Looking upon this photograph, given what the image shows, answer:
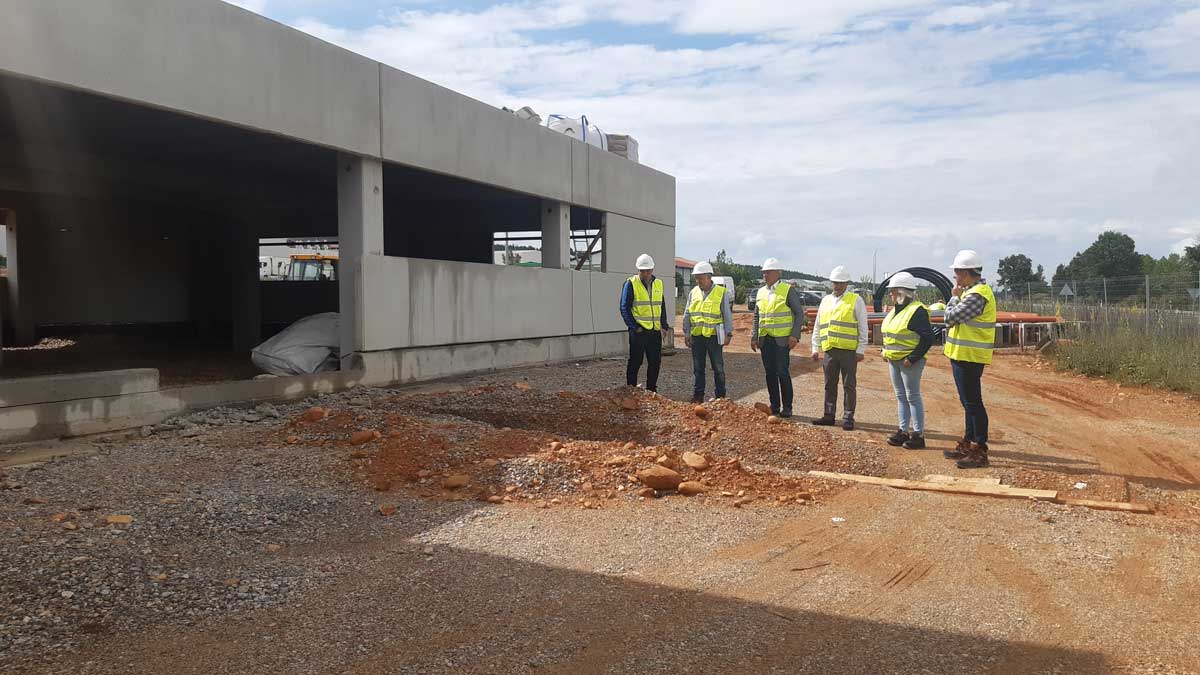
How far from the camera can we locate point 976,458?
7.64 metres

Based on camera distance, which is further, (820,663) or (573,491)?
(573,491)

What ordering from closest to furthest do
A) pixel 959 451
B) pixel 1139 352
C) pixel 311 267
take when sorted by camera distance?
pixel 959 451
pixel 1139 352
pixel 311 267

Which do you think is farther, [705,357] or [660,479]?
[705,357]

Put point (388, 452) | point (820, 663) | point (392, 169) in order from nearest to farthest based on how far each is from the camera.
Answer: point (820, 663) → point (388, 452) → point (392, 169)

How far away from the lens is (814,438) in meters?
8.60

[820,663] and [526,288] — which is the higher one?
[526,288]

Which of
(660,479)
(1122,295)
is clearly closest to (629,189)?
(1122,295)

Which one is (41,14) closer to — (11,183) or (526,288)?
(526,288)

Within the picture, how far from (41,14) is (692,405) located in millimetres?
6995

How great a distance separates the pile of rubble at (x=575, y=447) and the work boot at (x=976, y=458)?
2.48 feet

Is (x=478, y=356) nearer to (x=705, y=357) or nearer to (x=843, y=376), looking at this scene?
(x=705, y=357)

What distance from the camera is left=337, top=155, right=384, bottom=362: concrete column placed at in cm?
1038

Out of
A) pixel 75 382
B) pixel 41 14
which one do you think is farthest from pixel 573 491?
pixel 41 14

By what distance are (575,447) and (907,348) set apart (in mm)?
3544
